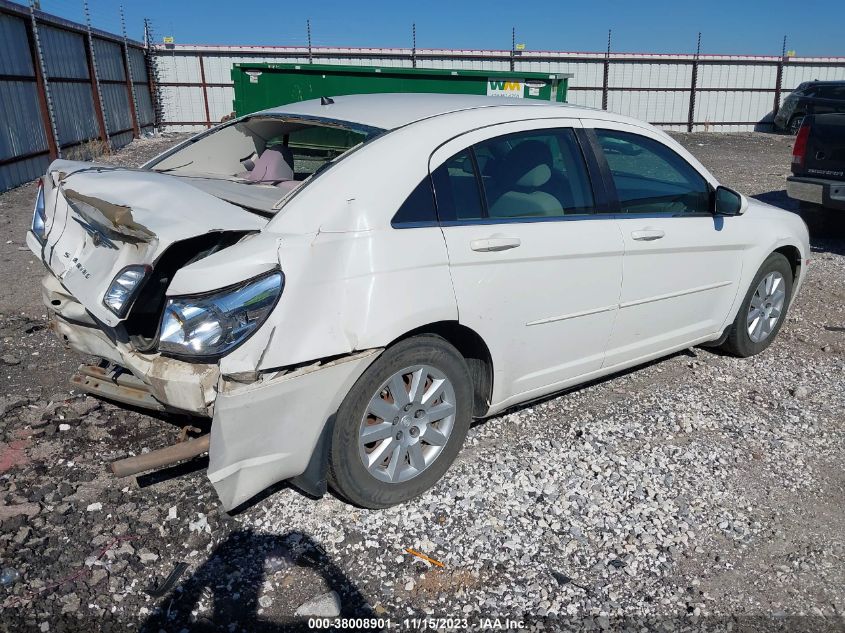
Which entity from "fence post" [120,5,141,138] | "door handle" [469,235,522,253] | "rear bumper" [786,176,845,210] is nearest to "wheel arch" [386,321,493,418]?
"door handle" [469,235,522,253]

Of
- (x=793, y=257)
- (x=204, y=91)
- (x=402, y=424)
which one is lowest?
(x=402, y=424)

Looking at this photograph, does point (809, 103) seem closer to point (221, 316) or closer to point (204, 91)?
point (221, 316)

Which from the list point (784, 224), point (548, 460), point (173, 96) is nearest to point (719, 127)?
point (173, 96)

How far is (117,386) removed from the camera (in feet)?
10.1

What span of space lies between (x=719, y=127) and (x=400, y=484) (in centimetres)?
2551

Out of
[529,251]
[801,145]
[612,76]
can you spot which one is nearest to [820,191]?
[801,145]

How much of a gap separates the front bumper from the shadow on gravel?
0.98 feet

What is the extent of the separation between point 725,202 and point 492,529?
2.58m

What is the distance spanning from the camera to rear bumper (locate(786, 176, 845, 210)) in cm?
762

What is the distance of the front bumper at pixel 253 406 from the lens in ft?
8.33

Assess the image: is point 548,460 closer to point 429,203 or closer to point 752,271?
point 429,203

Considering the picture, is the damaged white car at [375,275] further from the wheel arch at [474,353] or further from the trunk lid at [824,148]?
the trunk lid at [824,148]

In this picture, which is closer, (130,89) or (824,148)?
(824,148)

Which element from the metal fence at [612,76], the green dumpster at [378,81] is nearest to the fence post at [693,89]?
the metal fence at [612,76]
